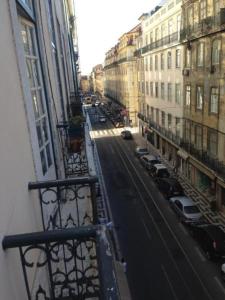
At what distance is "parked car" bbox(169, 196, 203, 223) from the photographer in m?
16.6

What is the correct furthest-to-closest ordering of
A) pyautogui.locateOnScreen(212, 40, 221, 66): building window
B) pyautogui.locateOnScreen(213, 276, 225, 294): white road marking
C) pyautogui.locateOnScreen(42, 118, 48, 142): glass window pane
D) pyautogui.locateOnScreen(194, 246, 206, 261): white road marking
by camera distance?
pyautogui.locateOnScreen(212, 40, 221, 66): building window, pyautogui.locateOnScreen(194, 246, 206, 261): white road marking, pyautogui.locateOnScreen(213, 276, 225, 294): white road marking, pyautogui.locateOnScreen(42, 118, 48, 142): glass window pane

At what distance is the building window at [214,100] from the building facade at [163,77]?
5.22m

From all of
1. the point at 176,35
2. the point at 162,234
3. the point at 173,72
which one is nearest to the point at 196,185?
the point at 162,234

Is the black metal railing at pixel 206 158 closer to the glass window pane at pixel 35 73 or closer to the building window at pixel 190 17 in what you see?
the building window at pixel 190 17

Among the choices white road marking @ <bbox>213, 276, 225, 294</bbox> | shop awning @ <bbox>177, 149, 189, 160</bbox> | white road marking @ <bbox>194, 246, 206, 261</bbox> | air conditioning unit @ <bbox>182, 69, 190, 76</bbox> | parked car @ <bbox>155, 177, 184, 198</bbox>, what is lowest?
white road marking @ <bbox>213, 276, 225, 294</bbox>

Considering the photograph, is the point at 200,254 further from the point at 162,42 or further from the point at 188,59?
the point at 162,42

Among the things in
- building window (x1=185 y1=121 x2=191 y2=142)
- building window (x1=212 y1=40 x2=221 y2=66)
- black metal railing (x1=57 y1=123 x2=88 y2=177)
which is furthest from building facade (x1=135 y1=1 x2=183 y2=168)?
black metal railing (x1=57 y1=123 x2=88 y2=177)

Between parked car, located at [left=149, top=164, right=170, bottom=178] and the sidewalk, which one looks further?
parked car, located at [left=149, top=164, right=170, bottom=178]

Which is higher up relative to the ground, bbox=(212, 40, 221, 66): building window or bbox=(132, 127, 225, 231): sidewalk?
bbox=(212, 40, 221, 66): building window

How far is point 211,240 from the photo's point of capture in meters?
13.6

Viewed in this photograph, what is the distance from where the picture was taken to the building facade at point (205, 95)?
54.9 feet

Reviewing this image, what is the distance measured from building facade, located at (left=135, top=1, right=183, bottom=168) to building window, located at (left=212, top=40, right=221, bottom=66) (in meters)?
5.42

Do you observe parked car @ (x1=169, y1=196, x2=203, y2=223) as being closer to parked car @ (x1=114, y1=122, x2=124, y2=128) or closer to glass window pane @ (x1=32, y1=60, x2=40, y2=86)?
glass window pane @ (x1=32, y1=60, x2=40, y2=86)

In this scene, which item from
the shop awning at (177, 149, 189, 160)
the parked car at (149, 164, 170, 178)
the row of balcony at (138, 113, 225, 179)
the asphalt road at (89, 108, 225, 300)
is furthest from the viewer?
the parked car at (149, 164, 170, 178)
